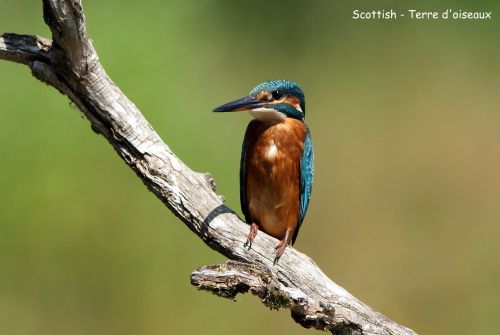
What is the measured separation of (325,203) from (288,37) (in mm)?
1255

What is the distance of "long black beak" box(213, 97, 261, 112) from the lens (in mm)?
3287

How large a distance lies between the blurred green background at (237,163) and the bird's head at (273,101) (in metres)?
1.44

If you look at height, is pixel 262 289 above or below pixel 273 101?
below

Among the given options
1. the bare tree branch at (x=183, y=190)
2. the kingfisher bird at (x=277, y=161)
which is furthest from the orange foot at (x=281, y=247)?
the kingfisher bird at (x=277, y=161)

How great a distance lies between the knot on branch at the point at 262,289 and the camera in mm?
2781

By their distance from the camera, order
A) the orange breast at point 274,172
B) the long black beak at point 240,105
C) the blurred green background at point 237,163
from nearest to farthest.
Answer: the long black beak at point 240,105 < the orange breast at point 274,172 < the blurred green background at point 237,163

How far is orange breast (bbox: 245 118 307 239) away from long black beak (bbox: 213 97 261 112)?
6.4 inches

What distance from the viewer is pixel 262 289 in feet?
9.36

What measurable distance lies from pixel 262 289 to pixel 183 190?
1.49 ft

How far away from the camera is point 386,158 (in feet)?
17.6

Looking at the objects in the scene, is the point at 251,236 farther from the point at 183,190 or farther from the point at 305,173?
the point at 305,173

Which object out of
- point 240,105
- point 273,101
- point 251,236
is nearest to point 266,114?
point 273,101

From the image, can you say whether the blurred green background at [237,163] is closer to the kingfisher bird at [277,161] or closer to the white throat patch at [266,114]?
the kingfisher bird at [277,161]

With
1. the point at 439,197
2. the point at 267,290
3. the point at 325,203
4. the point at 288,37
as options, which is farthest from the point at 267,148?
the point at 288,37
